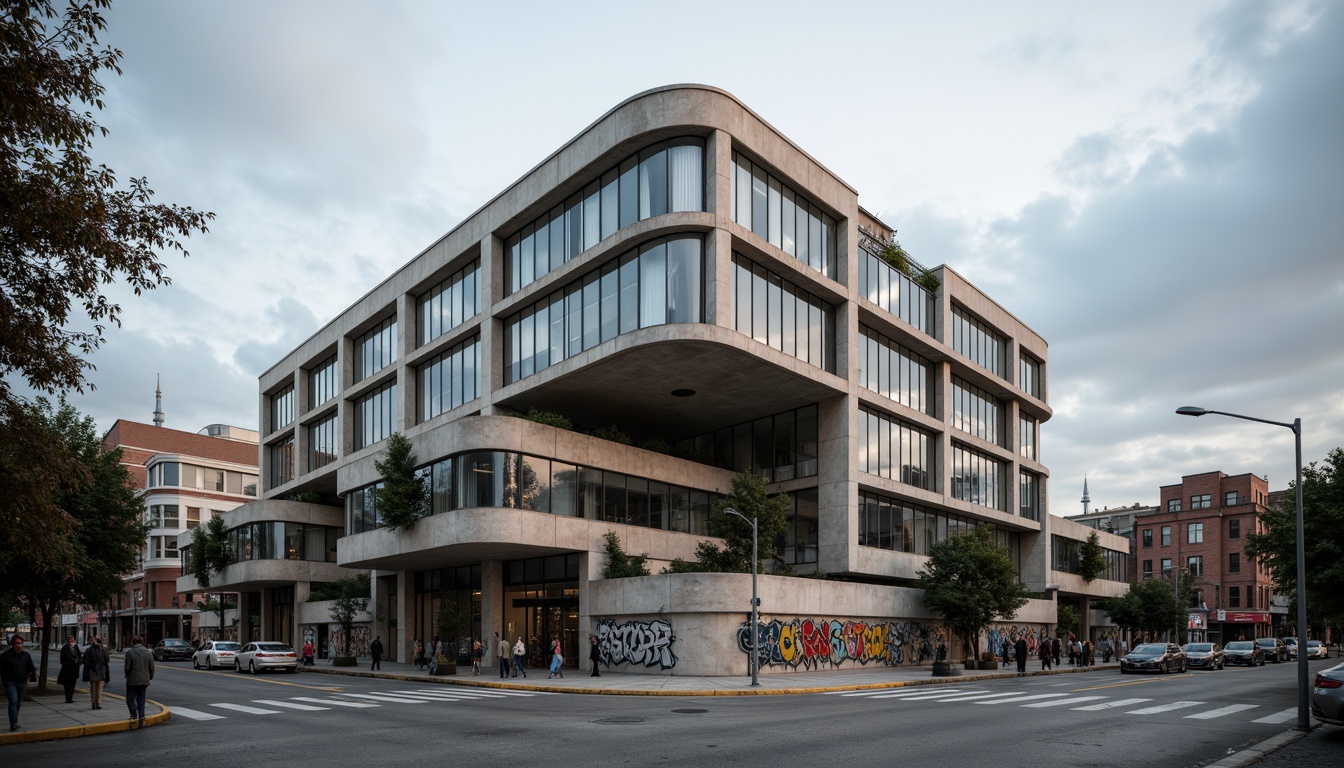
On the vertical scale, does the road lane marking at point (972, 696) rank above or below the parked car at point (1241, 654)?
above

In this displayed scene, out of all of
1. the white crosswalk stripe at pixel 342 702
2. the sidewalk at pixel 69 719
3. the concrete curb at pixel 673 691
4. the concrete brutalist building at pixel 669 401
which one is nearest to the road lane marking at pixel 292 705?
the white crosswalk stripe at pixel 342 702

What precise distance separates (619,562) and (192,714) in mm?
19554

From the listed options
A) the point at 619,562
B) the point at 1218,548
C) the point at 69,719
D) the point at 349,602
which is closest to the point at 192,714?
the point at 69,719

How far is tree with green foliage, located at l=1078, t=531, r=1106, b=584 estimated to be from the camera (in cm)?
7212

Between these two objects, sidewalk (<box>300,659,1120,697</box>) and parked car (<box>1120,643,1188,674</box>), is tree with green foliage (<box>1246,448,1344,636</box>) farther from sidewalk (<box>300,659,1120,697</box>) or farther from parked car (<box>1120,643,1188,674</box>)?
Answer: sidewalk (<box>300,659,1120,697</box>)

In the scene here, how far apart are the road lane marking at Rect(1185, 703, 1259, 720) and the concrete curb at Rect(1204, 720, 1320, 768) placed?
9.46 feet

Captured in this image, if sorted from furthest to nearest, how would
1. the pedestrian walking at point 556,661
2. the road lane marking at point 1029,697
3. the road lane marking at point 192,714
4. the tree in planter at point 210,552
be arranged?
the tree in planter at point 210,552, the pedestrian walking at point 556,661, the road lane marking at point 1029,697, the road lane marking at point 192,714

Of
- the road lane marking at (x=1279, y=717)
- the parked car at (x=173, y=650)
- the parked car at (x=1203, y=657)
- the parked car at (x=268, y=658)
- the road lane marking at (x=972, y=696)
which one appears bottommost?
the parked car at (x=173, y=650)

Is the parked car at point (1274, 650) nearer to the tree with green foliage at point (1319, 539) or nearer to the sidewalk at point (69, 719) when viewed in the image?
the tree with green foliage at point (1319, 539)

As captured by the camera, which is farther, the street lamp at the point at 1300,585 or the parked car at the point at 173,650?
the parked car at the point at 173,650

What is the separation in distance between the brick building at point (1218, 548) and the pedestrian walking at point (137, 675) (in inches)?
3877

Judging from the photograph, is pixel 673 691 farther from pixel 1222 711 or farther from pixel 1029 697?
pixel 1222 711

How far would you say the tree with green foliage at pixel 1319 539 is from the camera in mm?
32344

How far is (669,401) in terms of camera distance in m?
45.5
